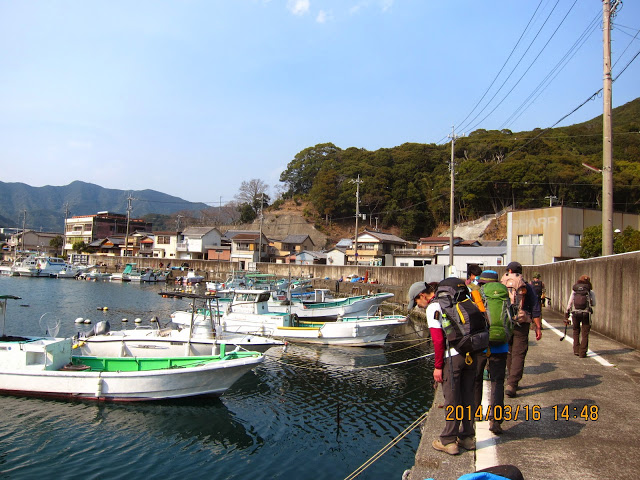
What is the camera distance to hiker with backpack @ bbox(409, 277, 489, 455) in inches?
174

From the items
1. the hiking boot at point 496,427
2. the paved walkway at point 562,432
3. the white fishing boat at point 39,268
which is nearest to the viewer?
the paved walkway at point 562,432

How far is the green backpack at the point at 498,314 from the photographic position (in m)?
5.18

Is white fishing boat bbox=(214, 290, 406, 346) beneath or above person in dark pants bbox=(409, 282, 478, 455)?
beneath

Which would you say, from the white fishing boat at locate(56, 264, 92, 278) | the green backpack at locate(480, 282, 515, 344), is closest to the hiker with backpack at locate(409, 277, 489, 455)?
the green backpack at locate(480, 282, 515, 344)

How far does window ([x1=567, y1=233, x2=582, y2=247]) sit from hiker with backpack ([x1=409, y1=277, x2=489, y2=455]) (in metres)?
31.3

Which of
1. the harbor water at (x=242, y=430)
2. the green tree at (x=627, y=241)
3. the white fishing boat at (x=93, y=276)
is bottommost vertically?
the harbor water at (x=242, y=430)

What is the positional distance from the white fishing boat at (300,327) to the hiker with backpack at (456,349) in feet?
49.5

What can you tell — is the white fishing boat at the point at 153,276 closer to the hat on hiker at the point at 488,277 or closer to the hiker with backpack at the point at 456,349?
the hat on hiker at the point at 488,277

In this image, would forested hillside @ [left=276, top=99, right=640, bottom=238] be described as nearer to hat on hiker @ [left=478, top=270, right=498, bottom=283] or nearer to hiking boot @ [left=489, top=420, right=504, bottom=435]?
hat on hiker @ [left=478, top=270, right=498, bottom=283]

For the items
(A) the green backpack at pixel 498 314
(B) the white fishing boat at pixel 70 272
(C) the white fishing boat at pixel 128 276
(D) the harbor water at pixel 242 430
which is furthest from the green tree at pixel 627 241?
(B) the white fishing boat at pixel 70 272

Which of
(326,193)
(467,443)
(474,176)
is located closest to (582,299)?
(467,443)

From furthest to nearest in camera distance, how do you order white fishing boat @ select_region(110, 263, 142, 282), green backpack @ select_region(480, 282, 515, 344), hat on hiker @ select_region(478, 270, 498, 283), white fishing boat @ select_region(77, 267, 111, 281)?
white fishing boat @ select_region(77, 267, 111, 281)
white fishing boat @ select_region(110, 263, 142, 282)
hat on hiker @ select_region(478, 270, 498, 283)
green backpack @ select_region(480, 282, 515, 344)

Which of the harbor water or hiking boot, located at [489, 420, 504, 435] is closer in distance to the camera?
hiking boot, located at [489, 420, 504, 435]

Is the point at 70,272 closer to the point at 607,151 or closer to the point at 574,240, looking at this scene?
the point at 574,240
